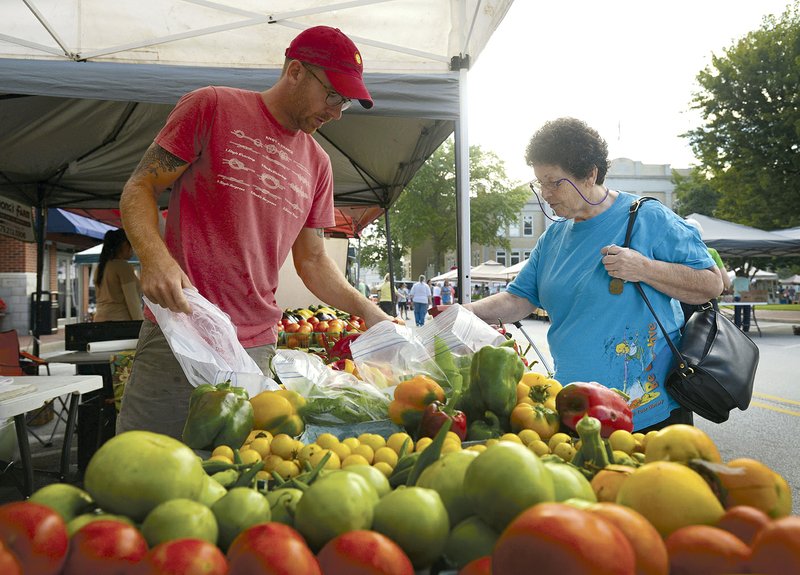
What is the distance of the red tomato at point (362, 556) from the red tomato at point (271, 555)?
0.03 meters

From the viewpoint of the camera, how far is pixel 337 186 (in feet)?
28.2

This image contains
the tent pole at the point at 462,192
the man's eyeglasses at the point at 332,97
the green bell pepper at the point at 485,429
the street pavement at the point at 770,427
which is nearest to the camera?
the green bell pepper at the point at 485,429

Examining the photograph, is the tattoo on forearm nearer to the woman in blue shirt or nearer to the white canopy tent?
the woman in blue shirt

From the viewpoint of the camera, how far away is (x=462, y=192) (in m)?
4.66

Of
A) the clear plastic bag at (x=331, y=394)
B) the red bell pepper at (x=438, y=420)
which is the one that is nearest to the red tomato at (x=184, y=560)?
the red bell pepper at (x=438, y=420)

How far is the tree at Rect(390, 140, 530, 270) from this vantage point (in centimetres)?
3706

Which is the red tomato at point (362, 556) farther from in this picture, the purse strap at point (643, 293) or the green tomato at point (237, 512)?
the purse strap at point (643, 293)

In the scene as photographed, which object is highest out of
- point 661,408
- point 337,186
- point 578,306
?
point 337,186

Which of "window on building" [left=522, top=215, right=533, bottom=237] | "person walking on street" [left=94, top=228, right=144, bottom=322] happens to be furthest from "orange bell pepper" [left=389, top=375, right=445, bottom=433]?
"window on building" [left=522, top=215, right=533, bottom=237]

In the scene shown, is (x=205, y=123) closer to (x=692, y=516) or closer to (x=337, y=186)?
(x=692, y=516)

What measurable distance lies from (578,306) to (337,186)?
20.8ft

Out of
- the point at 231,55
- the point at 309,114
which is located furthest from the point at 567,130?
the point at 231,55

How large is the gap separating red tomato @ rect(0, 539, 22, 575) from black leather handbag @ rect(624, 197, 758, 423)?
2.25 meters

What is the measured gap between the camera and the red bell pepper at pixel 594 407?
167 cm
